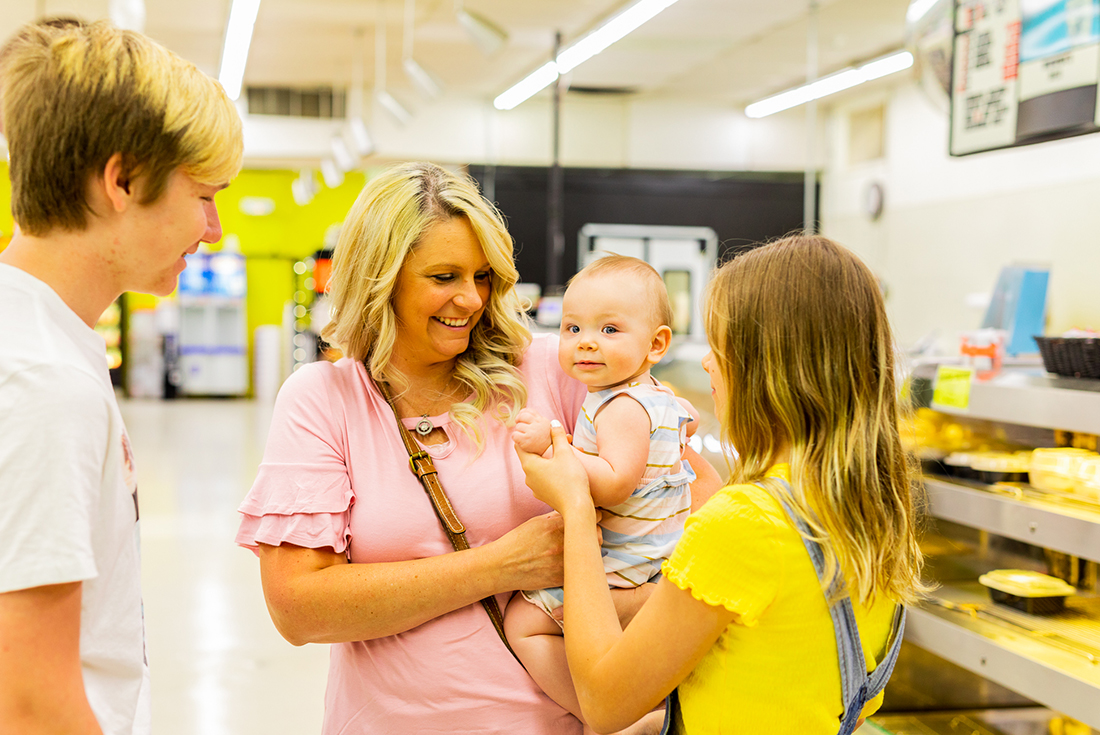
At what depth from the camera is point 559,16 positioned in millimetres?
8531

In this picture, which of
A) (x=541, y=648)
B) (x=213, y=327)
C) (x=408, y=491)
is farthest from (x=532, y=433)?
(x=213, y=327)

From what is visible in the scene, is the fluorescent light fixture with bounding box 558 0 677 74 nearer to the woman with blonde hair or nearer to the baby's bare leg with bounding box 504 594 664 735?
the woman with blonde hair

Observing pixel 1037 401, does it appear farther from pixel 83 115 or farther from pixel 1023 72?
pixel 83 115

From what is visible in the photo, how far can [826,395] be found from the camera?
120 cm

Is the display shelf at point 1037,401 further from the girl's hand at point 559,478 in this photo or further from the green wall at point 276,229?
the green wall at point 276,229

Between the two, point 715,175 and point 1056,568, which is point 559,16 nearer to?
point 715,175

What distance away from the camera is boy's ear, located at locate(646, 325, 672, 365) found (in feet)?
5.55

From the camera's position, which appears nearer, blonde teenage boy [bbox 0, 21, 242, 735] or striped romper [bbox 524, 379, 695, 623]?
blonde teenage boy [bbox 0, 21, 242, 735]

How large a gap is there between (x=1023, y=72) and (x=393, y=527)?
2.78 metres

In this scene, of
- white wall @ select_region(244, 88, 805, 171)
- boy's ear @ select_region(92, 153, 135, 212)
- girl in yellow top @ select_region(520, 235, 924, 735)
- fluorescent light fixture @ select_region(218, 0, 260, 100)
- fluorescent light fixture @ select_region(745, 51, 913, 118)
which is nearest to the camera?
boy's ear @ select_region(92, 153, 135, 212)

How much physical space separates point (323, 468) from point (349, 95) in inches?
453

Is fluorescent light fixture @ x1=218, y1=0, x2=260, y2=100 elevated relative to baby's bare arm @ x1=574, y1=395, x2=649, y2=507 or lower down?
elevated

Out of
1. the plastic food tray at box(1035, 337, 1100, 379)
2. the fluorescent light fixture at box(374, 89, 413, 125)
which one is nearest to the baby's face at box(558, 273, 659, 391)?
the plastic food tray at box(1035, 337, 1100, 379)

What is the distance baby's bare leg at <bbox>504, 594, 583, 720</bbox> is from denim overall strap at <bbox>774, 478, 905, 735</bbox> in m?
0.43
